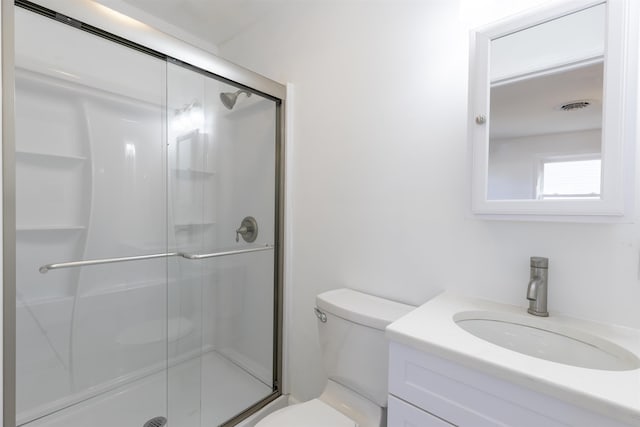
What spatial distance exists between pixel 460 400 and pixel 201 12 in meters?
2.35

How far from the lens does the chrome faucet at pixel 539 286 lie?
2.78 feet

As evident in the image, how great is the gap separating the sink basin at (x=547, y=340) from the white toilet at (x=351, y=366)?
0.27 meters

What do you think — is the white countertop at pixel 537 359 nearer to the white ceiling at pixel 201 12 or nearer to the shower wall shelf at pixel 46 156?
the shower wall shelf at pixel 46 156

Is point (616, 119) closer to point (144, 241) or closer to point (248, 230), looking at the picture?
point (248, 230)

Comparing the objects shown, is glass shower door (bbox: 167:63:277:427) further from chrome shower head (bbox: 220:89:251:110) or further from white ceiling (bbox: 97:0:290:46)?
white ceiling (bbox: 97:0:290:46)

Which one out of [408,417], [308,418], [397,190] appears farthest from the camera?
[397,190]

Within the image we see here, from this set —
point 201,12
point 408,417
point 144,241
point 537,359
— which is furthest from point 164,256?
point 537,359

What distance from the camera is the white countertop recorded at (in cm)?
50

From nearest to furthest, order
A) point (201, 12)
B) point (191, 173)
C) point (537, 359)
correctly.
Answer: point (537, 359) → point (191, 173) → point (201, 12)

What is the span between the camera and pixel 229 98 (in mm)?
1513

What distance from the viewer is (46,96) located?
1.34m

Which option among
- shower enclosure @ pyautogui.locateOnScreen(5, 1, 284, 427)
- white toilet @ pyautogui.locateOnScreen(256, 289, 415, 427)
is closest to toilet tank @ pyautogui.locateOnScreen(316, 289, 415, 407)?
white toilet @ pyautogui.locateOnScreen(256, 289, 415, 427)

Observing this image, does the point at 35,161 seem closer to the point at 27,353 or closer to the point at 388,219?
the point at 27,353

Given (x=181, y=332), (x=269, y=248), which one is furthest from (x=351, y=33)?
(x=181, y=332)
